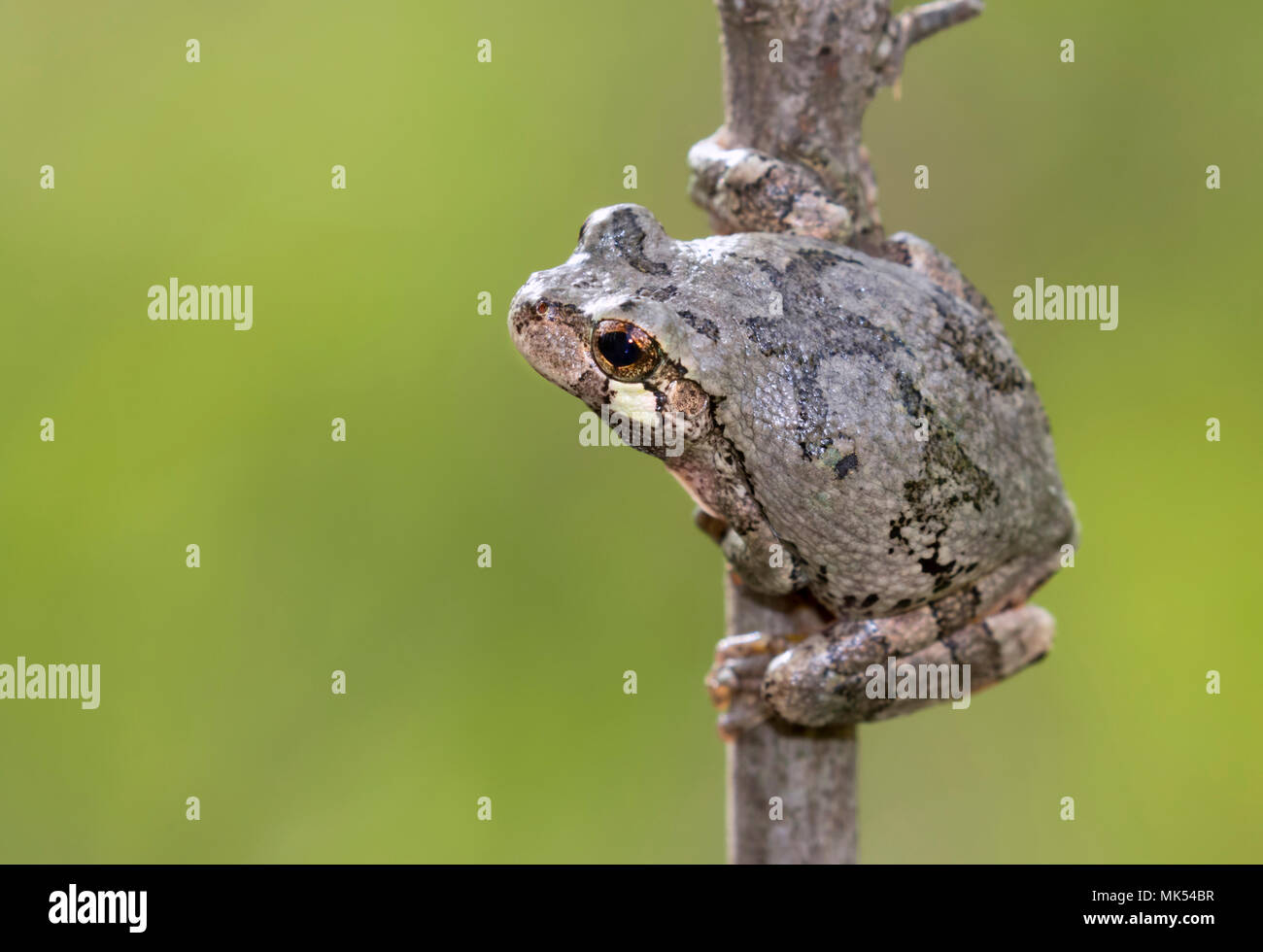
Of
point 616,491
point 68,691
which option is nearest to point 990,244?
point 616,491

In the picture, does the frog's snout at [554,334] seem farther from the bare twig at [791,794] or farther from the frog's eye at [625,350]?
the bare twig at [791,794]

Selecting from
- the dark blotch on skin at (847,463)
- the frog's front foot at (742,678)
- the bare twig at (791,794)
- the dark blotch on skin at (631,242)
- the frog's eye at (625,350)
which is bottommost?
the bare twig at (791,794)

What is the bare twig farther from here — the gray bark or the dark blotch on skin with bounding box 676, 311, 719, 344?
the dark blotch on skin with bounding box 676, 311, 719, 344

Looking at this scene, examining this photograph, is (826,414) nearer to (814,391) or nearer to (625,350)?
(814,391)

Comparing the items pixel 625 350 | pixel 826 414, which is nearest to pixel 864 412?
pixel 826 414

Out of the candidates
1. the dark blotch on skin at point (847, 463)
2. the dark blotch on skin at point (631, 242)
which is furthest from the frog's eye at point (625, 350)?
the dark blotch on skin at point (847, 463)

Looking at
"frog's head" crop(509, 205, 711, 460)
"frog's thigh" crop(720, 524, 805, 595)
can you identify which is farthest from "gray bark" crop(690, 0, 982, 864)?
"frog's head" crop(509, 205, 711, 460)

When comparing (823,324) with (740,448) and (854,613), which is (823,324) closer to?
(740,448)
